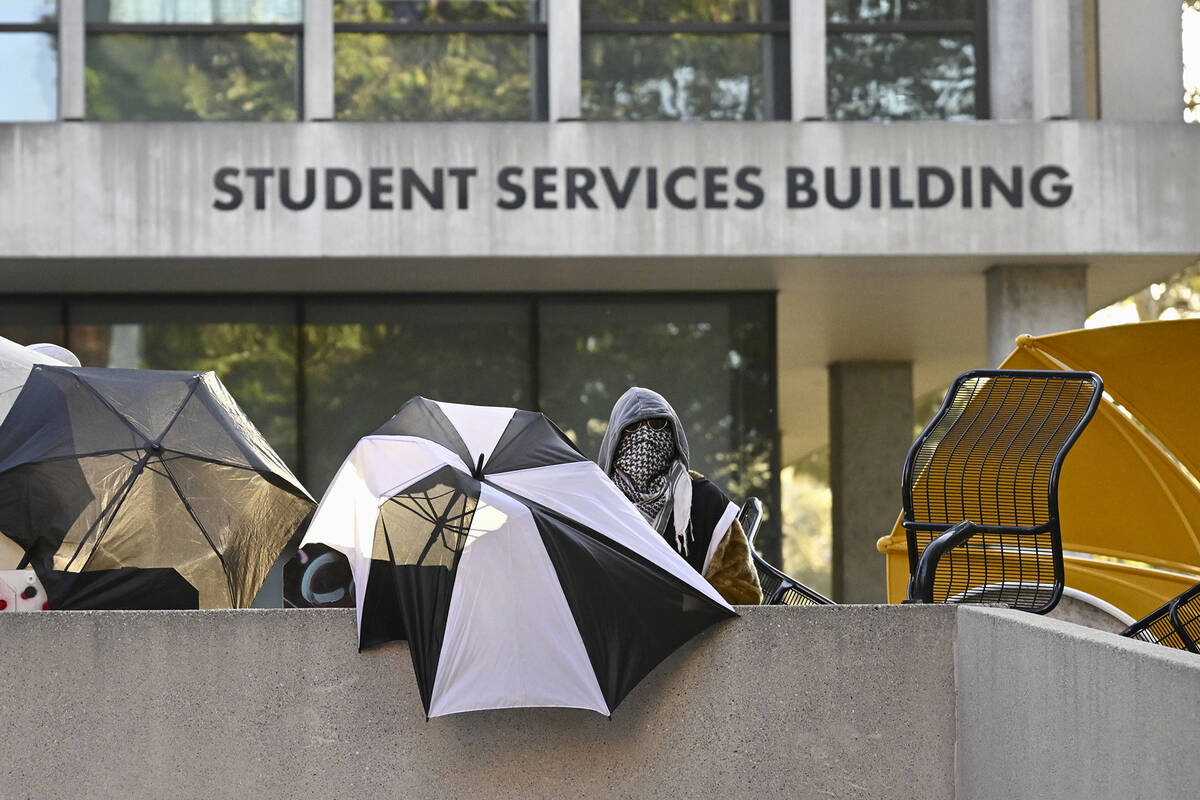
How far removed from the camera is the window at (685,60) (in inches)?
484

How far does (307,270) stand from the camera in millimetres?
11938

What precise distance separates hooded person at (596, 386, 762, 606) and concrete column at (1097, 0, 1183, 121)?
25.8 feet

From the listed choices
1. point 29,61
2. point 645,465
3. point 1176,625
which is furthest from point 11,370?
point 29,61

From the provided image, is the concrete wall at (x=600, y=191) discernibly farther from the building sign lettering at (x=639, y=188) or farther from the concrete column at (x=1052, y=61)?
the concrete column at (x=1052, y=61)

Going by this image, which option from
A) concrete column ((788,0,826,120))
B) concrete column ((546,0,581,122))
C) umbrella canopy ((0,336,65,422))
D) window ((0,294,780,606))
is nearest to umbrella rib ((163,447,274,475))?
umbrella canopy ((0,336,65,422))

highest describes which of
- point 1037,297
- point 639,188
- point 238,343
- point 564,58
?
point 564,58

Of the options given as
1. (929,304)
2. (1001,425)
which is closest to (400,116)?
(929,304)

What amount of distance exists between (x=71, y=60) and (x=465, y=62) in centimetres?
311

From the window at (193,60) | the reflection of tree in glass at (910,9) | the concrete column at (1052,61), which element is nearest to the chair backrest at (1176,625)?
the concrete column at (1052,61)

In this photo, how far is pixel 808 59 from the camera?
11953 millimetres

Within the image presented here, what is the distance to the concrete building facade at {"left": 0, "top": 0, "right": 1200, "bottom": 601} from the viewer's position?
1127cm

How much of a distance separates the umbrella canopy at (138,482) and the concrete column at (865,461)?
12.1 m

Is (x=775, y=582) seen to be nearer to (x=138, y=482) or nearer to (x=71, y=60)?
(x=138, y=482)

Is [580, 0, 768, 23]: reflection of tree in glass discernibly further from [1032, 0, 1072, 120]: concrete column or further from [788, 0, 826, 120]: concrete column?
[1032, 0, 1072, 120]: concrete column
